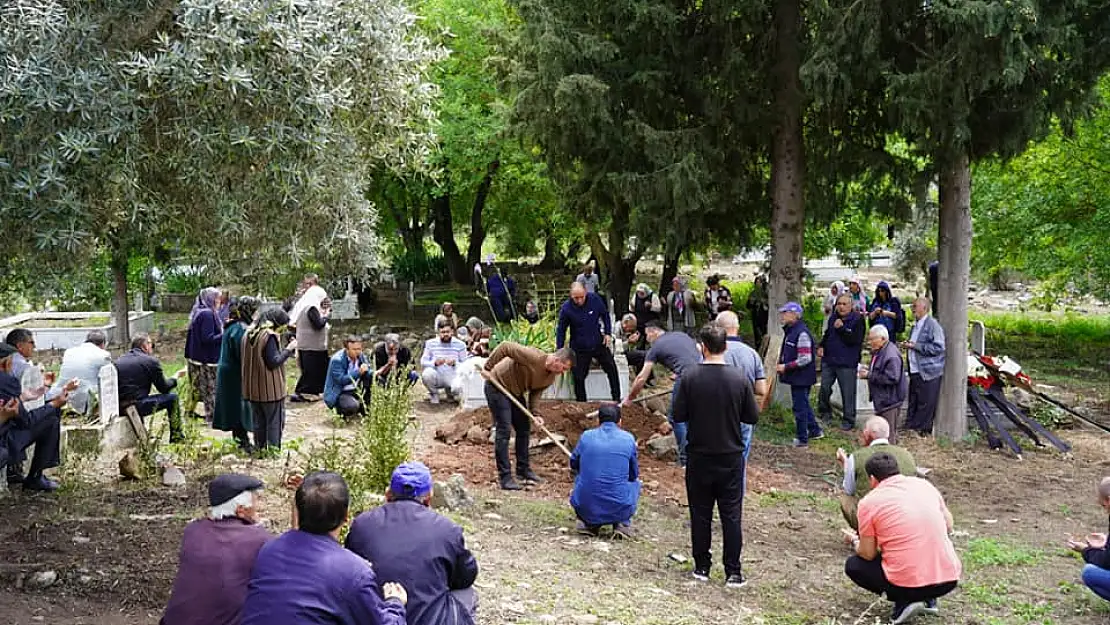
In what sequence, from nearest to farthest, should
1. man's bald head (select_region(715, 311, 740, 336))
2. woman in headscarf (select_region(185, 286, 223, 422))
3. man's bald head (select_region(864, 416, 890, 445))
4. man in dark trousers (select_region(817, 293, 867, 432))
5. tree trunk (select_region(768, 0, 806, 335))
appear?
man's bald head (select_region(864, 416, 890, 445))
man's bald head (select_region(715, 311, 740, 336))
woman in headscarf (select_region(185, 286, 223, 422))
man in dark trousers (select_region(817, 293, 867, 432))
tree trunk (select_region(768, 0, 806, 335))

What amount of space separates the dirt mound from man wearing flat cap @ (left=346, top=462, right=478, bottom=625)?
5.98m

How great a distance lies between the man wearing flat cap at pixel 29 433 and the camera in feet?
25.6

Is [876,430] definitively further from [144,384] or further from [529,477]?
[144,384]

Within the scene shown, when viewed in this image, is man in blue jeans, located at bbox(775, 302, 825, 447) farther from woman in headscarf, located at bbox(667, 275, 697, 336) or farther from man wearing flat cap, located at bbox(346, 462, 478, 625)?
man wearing flat cap, located at bbox(346, 462, 478, 625)

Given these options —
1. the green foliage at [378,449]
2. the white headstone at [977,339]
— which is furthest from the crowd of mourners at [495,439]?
the white headstone at [977,339]

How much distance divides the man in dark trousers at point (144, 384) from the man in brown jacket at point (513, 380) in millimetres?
2898

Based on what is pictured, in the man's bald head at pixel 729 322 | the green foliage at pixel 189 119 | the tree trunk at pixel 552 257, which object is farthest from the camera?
the tree trunk at pixel 552 257

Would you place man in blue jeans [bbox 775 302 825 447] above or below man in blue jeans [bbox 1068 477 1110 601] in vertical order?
above

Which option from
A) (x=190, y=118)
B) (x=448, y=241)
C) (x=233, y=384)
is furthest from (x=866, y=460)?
(x=448, y=241)

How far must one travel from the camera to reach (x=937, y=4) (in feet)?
Result: 35.0

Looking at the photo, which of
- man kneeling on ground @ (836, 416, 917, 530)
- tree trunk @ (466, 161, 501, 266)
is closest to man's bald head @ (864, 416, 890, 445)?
man kneeling on ground @ (836, 416, 917, 530)

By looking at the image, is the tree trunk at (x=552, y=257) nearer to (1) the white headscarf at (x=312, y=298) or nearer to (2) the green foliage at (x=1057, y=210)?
(2) the green foliage at (x=1057, y=210)

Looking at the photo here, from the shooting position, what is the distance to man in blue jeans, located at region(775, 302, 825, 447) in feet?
37.9

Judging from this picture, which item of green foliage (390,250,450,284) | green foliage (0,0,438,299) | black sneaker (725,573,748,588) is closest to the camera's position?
green foliage (0,0,438,299)
